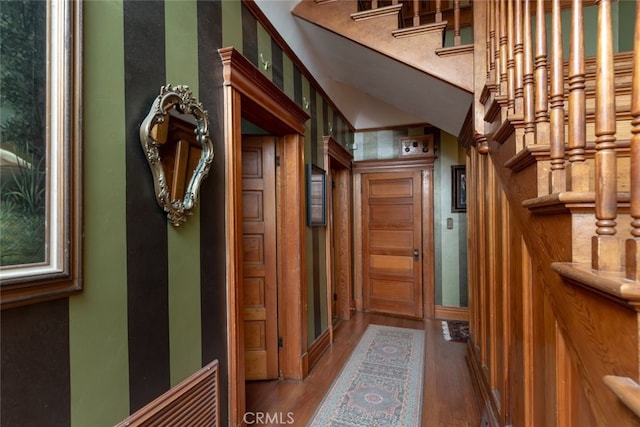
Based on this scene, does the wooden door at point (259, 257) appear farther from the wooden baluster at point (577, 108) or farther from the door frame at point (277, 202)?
the wooden baluster at point (577, 108)

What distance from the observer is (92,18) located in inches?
38.0

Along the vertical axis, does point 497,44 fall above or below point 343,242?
above

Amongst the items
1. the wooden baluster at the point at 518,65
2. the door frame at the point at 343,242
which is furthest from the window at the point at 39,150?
the door frame at the point at 343,242

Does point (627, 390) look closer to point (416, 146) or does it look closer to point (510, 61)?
point (510, 61)

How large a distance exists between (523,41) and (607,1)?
0.66 m

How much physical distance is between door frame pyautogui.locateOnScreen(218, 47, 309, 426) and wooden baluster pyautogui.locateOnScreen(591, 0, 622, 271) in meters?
1.46

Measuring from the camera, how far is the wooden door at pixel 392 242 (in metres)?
4.17

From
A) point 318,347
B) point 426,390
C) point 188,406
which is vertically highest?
point 188,406

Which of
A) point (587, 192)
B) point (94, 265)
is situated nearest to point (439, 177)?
point (587, 192)

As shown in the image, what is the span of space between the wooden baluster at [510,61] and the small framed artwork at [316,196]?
5.29ft

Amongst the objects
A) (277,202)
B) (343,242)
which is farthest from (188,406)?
(343,242)

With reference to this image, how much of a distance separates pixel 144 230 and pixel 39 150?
0.41 metres

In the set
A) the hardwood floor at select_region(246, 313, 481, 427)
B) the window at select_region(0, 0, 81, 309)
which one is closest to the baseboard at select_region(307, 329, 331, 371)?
the hardwood floor at select_region(246, 313, 481, 427)

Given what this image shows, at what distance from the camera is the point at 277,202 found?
2441 mm
